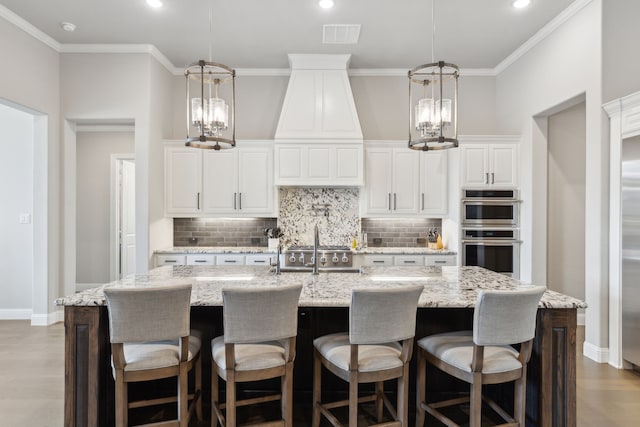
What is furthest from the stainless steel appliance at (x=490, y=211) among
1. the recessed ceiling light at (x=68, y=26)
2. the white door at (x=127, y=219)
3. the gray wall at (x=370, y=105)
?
the white door at (x=127, y=219)

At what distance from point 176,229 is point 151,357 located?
145 inches

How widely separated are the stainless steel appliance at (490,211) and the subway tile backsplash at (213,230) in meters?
2.63

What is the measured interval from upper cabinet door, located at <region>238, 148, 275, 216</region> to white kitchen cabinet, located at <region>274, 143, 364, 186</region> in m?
0.19

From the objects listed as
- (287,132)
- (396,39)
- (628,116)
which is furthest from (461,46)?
(287,132)

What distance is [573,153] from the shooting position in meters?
4.75

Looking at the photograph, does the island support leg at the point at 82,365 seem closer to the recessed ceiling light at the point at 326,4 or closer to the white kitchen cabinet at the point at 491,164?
the recessed ceiling light at the point at 326,4

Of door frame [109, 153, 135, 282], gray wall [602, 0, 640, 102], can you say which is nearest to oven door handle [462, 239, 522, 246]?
gray wall [602, 0, 640, 102]

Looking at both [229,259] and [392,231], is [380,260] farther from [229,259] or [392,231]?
[229,259]

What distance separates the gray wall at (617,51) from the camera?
346 cm

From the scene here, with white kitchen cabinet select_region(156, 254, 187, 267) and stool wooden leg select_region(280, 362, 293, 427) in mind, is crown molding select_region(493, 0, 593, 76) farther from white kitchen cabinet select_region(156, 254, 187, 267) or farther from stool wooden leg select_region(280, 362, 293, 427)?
white kitchen cabinet select_region(156, 254, 187, 267)

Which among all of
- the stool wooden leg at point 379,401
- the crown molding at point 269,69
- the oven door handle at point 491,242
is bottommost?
the stool wooden leg at point 379,401

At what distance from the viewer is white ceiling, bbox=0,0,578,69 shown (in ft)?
12.5

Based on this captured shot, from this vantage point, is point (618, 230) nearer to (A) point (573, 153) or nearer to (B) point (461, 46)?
(A) point (573, 153)

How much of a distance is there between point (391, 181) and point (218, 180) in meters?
2.36
